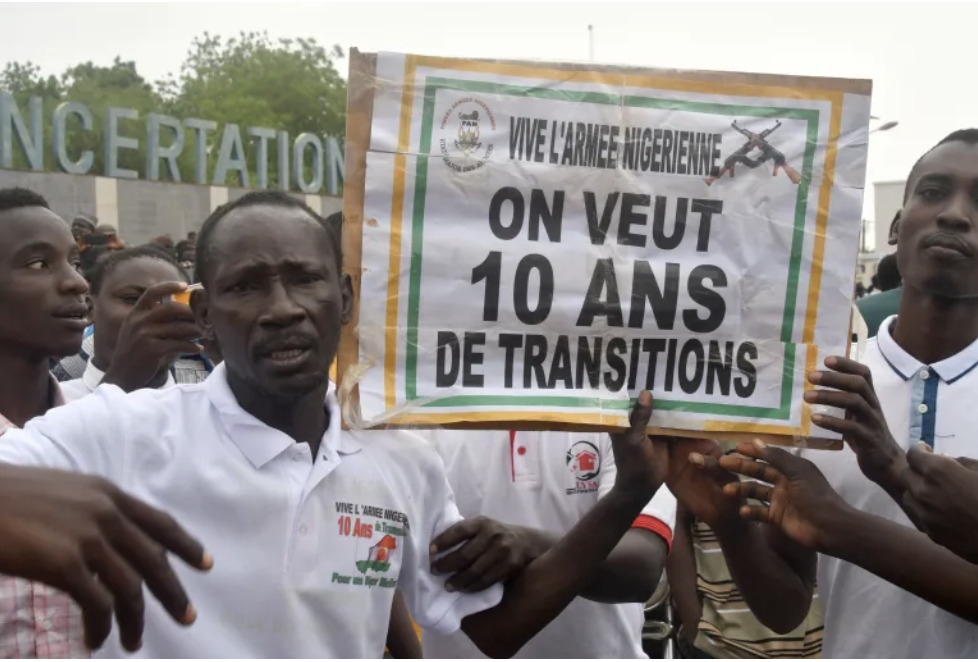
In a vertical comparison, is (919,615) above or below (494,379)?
below

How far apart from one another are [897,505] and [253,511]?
1.62 m

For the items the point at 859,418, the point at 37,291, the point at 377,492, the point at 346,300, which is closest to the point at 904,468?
the point at 859,418

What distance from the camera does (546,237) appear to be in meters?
2.45

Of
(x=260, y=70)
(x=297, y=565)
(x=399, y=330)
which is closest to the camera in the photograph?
(x=297, y=565)

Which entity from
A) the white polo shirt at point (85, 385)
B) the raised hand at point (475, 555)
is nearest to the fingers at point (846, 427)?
the raised hand at point (475, 555)

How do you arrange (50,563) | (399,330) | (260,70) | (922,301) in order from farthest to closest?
(260,70)
(922,301)
(399,330)
(50,563)

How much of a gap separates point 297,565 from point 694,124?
1.27 meters

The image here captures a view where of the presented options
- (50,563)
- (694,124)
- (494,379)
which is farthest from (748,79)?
(50,563)

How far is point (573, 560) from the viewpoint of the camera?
2.51 meters

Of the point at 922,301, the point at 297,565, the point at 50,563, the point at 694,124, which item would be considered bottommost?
the point at 297,565

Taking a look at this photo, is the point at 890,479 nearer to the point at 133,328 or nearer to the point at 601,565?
the point at 601,565

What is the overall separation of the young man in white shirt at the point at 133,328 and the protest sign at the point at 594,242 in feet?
3.30

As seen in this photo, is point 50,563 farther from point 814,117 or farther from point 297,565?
point 814,117

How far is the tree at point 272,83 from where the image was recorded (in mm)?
50188
